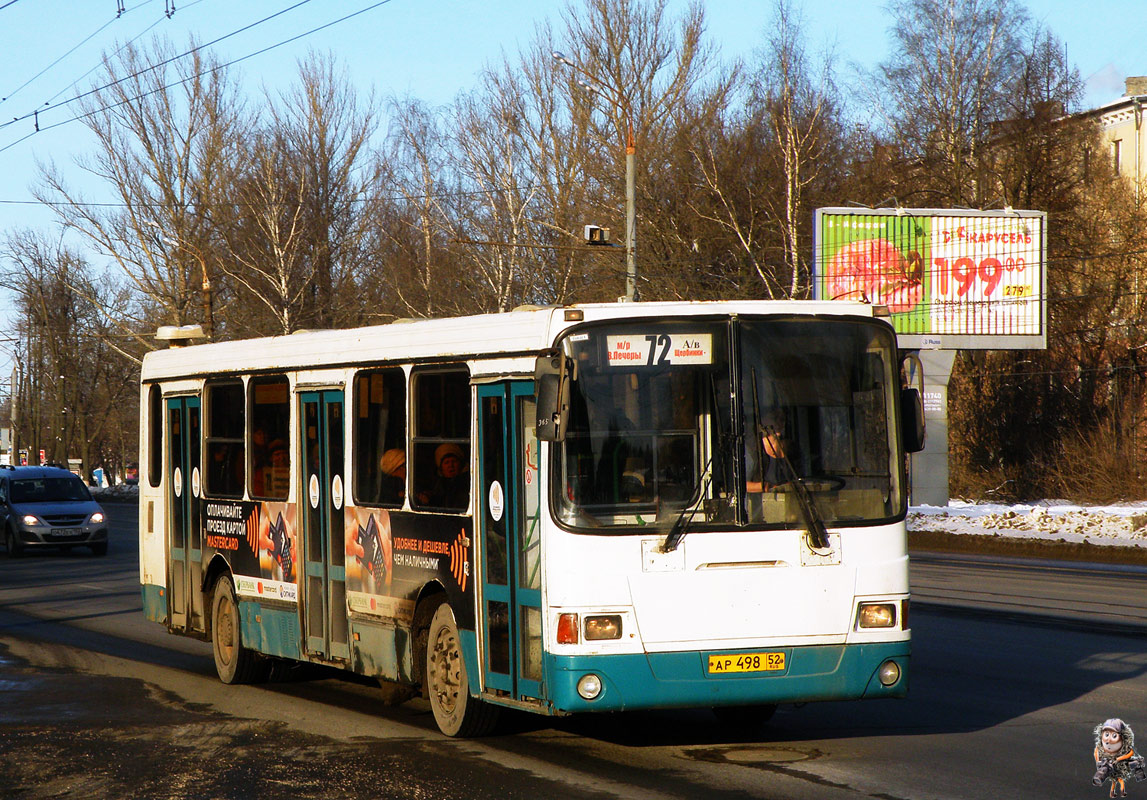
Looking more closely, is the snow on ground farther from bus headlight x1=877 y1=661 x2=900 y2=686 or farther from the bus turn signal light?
the bus turn signal light

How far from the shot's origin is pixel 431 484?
30.8ft

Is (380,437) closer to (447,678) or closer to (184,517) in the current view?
(447,678)

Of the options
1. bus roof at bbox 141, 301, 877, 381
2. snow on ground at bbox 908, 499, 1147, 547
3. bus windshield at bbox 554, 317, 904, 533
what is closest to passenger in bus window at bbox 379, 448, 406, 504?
bus roof at bbox 141, 301, 877, 381

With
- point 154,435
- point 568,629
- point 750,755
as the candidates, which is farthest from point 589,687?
point 154,435

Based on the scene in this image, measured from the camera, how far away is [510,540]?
8.47m

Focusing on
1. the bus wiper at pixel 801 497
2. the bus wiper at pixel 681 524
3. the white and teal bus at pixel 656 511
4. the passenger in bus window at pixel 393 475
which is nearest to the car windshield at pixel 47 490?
the passenger in bus window at pixel 393 475

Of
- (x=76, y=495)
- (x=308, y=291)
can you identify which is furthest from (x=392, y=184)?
(x=76, y=495)

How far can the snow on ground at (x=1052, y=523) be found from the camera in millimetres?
27766

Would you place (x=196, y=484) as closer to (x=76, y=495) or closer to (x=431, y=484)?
(x=431, y=484)

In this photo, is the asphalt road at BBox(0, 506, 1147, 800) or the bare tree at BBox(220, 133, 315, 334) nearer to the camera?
the asphalt road at BBox(0, 506, 1147, 800)

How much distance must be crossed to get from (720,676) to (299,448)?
4118mm

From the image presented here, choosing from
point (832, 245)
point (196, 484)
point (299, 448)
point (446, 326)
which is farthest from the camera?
point (832, 245)

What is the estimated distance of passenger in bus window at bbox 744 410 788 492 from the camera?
8.14m

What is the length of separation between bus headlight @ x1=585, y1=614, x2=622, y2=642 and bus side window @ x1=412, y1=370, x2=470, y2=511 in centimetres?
133
